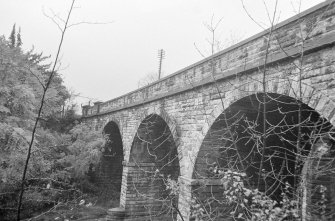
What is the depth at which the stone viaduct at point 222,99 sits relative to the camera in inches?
151

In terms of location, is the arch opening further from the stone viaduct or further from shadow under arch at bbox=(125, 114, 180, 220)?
shadow under arch at bbox=(125, 114, 180, 220)

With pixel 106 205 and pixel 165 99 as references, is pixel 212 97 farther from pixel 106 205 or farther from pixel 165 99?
pixel 106 205

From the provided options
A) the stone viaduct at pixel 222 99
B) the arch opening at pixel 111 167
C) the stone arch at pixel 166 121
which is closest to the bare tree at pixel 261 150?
the stone viaduct at pixel 222 99

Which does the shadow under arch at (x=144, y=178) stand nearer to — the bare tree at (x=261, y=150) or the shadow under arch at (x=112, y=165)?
the bare tree at (x=261, y=150)

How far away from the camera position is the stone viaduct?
384cm

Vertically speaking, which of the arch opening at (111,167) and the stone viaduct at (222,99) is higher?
the stone viaduct at (222,99)

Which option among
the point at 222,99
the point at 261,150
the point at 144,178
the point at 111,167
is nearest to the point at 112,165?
the point at 111,167

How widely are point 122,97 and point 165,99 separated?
4.77 meters

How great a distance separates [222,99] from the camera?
19.9 ft

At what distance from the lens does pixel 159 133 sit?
1082cm

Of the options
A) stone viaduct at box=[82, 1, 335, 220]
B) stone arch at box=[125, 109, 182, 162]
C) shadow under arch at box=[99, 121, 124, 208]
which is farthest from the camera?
shadow under arch at box=[99, 121, 124, 208]

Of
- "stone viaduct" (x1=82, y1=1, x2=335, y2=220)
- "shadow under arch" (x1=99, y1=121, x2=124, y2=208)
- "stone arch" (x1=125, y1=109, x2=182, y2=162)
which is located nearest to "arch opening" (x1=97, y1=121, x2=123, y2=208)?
"shadow under arch" (x1=99, y1=121, x2=124, y2=208)

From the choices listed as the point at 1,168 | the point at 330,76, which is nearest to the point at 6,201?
the point at 1,168

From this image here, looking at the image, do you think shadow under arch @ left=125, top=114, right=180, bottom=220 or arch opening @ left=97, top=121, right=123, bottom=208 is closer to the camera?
shadow under arch @ left=125, top=114, right=180, bottom=220
